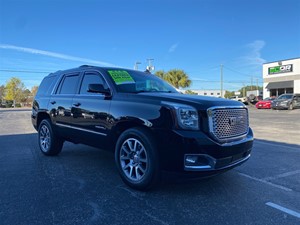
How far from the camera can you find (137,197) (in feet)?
12.5

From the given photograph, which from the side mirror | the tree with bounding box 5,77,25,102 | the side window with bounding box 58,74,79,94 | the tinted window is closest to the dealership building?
the tinted window

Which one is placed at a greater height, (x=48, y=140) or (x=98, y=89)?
(x=98, y=89)

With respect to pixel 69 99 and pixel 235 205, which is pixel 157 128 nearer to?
pixel 235 205

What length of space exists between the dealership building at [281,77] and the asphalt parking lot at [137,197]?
39.7 m

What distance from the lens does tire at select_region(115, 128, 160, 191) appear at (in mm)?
3781

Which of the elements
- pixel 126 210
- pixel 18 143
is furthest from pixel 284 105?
pixel 126 210

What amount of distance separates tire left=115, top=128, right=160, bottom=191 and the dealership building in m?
41.9

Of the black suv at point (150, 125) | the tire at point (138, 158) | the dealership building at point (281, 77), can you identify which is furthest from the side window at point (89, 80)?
the dealership building at point (281, 77)

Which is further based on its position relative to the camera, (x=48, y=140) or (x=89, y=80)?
(x=48, y=140)

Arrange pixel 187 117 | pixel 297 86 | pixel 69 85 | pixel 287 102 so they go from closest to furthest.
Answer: pixel 187 117, pixel 69 85, pixel 287 102, pixel 297 86

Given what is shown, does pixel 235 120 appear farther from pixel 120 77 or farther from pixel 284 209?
pixel 120 77

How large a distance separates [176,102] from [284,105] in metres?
27.0

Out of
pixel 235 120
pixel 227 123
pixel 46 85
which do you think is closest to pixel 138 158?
pixel 227 123

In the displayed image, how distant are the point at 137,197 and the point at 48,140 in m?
3.40
